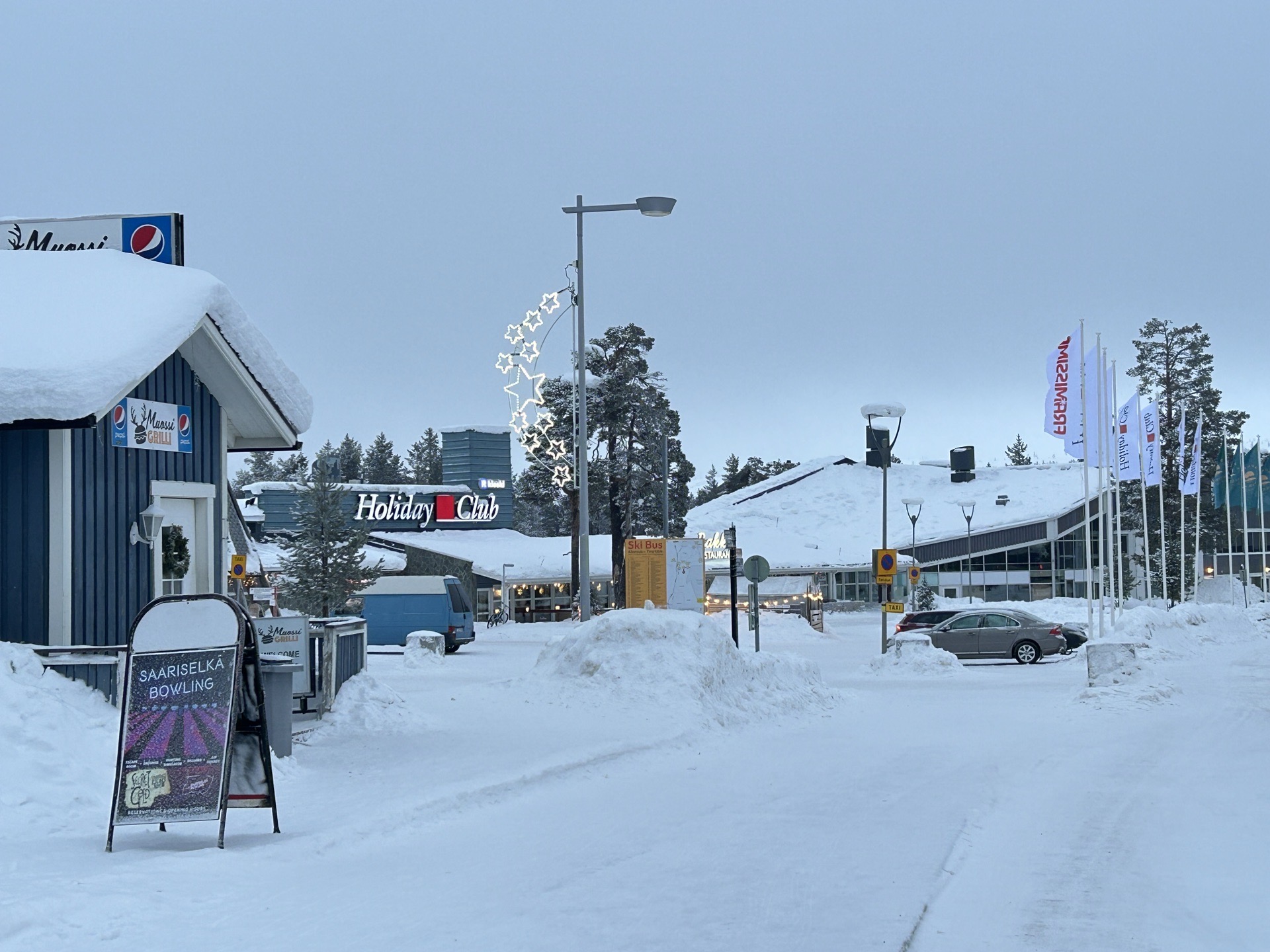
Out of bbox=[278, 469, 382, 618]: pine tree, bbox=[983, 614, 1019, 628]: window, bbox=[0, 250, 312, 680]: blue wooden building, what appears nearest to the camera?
bbox=[0, 250, 312, 680]: blue wooden building

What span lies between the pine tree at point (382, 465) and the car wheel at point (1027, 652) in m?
98.4

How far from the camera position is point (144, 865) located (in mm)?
7875

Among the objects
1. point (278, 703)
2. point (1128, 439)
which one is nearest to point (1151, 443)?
point (1128, 439)

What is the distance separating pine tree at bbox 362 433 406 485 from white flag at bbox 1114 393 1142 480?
9399 cm

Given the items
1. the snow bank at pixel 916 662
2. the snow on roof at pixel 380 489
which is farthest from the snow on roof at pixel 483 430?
the snow bank at pixel 916 662

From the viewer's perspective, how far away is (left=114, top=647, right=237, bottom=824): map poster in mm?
8672

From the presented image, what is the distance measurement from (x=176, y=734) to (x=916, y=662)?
21910mm

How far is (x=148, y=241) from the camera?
16.0m

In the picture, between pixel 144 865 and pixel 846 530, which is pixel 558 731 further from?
pixel 846 530

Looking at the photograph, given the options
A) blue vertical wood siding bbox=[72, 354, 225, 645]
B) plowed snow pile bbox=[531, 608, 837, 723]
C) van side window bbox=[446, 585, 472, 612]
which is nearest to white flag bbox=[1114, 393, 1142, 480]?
van side window bbox=[446, 585, 472, 612]

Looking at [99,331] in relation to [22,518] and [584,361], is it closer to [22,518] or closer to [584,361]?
[22,518]

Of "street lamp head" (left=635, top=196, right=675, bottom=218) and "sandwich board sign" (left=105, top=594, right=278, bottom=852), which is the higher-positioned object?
"street lamp head" (left=635, top=196, right=675, bottom=218)

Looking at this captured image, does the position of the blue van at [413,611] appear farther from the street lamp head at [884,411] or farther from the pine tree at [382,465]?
the pine tree at [382,465]

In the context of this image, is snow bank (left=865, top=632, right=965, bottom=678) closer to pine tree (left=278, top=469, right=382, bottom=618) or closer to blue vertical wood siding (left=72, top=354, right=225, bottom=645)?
blue vertical wood siding (left=72, top=354, right=225, bottom=645)
